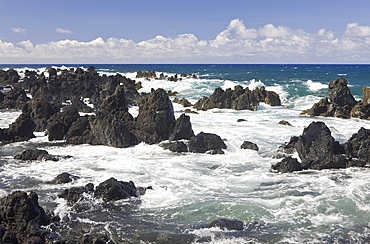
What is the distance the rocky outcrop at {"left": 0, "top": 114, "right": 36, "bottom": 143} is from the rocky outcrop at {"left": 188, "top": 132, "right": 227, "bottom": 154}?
10633 mm

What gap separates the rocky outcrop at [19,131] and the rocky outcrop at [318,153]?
615 inches

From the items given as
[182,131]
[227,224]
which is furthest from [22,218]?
[182,131]

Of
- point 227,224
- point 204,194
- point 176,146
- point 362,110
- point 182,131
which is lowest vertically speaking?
point 204,194

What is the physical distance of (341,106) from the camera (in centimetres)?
3625

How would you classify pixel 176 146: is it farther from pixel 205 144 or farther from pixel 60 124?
pixel 60 124

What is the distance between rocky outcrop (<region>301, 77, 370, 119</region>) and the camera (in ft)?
115

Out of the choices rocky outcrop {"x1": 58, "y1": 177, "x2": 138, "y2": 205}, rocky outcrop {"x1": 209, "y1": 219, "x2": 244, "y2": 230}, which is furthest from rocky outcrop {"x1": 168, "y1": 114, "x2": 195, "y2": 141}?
rocky outcrop {"x1": 209, "y1": 219, "x2": 244, "y2": 230}

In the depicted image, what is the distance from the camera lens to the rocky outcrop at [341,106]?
34.9m

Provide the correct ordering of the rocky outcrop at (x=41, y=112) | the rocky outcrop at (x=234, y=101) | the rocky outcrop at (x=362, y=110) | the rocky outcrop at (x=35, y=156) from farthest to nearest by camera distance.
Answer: the rocky outcrop at (x=234, y=101) < the rocky outcrop at (x=362, y=110) < the rocky outcrop at (x=41, y=112) < the rocky outcrop at (x=35, y=156)

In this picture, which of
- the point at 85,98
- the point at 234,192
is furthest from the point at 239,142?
the point at 85,98

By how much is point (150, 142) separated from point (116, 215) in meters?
10.9

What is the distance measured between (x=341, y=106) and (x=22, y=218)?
3241cm

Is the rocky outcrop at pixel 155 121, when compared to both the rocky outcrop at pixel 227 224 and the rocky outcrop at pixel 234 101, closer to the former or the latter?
the rocky outcrop at pixel 227 224

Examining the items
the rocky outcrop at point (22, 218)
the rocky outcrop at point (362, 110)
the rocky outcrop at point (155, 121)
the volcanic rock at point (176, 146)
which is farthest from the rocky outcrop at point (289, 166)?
the rocky outcrop at point (362, 110)
